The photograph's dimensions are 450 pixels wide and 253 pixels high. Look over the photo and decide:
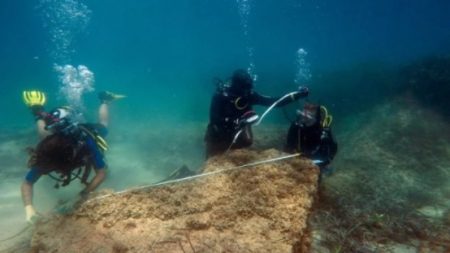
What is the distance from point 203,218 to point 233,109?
11.1 ft

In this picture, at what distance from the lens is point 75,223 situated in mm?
3059

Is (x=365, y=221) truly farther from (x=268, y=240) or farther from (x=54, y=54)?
(x=54, y=54)

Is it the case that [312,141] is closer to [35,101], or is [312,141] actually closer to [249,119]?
[249,119]

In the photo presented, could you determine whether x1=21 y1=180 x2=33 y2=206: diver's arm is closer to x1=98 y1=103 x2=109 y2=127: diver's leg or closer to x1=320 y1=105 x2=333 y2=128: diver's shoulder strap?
x1=98 y1=103 x2=109 y2=127: diver's leg

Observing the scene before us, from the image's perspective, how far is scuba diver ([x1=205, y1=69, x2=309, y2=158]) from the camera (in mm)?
5910

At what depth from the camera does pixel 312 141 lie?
554 centimetres

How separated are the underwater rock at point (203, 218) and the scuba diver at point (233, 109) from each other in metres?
2.29

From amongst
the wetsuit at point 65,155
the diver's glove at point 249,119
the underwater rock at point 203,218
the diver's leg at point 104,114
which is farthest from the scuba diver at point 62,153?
the diver's leg at point 104,114

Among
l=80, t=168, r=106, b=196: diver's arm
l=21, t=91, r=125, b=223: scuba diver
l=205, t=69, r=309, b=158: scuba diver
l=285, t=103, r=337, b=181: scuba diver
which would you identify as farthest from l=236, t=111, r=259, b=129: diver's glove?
l=80, t=168, r=106, b=196: diver's arm

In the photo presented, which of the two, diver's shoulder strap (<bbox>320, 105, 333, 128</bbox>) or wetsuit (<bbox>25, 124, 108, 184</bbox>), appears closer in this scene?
wetsuit (<bbox>25, 124, 108, 184</bbox>)

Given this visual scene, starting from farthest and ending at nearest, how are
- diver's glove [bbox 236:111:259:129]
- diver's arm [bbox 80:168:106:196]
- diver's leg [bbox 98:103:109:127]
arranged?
diver's leg [bbox 98:103:109:127], diver's arm [bbox 80:168:106:196], diver's glove [bbox 236:111:259:129]

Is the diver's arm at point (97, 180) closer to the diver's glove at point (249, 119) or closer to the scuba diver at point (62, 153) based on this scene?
the scuba diver at point (62, 153)

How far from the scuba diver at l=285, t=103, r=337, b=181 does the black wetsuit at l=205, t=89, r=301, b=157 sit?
0.80m

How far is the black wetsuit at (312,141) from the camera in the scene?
5.44m
